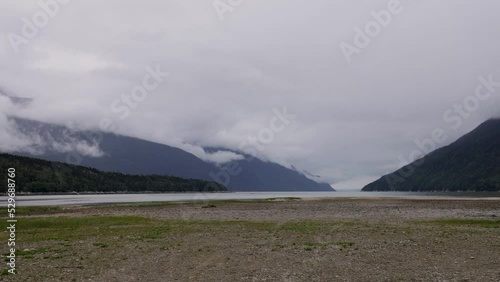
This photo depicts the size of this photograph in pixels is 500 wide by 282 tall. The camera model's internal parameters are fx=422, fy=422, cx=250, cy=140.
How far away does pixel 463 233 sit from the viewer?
39.0 m

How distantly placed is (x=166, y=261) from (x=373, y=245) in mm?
15446

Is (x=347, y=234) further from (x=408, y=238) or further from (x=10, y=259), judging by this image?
(x=10, y=259)

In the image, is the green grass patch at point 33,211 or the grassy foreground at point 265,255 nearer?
the grassy foreground at point 265,255

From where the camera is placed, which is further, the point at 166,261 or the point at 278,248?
the point at 278,248

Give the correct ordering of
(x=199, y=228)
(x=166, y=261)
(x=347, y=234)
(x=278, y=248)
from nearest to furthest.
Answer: (x=166, y=261) < (x=278, y=248) < (x=347, y=234) < (x=199, y=228)

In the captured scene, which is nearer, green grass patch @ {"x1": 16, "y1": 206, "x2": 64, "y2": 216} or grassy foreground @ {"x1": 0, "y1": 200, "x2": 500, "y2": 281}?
grassy foreground @ {"x1": 0, "y1": 200, "x2": 500, "y2": 281}

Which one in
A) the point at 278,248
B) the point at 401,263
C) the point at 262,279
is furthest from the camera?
the point at 278,248

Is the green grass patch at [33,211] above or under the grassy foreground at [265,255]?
above

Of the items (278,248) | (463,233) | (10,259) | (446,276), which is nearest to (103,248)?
(10,259)

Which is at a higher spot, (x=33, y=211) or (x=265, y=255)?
(x=33, y=211)

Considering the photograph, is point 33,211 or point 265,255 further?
point 33,211

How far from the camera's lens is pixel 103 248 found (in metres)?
31.9

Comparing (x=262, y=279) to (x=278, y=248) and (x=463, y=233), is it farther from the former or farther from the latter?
(x=463, y=233)

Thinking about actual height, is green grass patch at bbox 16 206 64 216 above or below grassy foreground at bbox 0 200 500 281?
above
